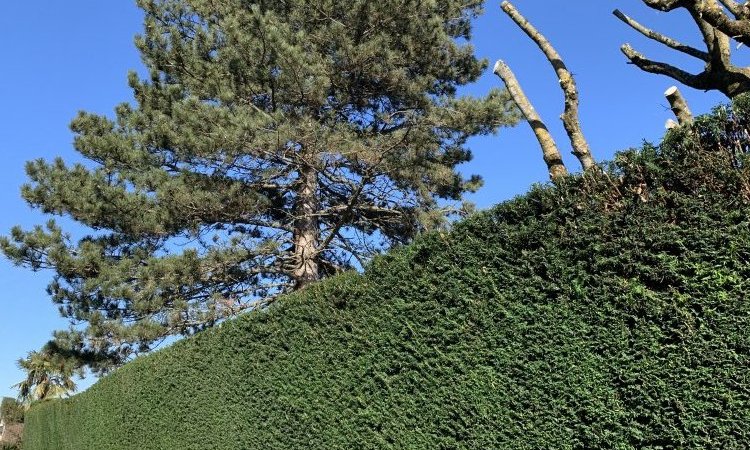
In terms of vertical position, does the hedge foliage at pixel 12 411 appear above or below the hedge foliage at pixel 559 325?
above

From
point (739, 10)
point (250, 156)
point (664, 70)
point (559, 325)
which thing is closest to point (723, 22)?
point (739, 10)

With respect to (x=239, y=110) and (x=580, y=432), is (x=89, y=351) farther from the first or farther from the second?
(x=580, y=432)

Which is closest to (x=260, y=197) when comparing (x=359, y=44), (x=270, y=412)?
(x=359, y=44)

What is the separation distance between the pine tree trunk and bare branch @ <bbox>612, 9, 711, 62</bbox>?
7.53m

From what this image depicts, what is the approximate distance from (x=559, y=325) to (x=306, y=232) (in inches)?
407

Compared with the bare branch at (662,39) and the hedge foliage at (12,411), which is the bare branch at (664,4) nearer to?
the bare branch at (662,39)

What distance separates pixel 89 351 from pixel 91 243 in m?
2.52

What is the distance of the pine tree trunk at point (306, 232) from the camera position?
43.8 ft

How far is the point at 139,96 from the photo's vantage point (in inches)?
552

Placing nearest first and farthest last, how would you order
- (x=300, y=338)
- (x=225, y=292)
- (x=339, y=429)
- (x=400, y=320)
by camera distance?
(x=400, y=320), (x=339, y=429), (x=300, y=338), (x=225, y=292)

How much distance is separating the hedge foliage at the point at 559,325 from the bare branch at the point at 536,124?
214cm

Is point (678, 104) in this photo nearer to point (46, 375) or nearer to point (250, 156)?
point (250, 156)

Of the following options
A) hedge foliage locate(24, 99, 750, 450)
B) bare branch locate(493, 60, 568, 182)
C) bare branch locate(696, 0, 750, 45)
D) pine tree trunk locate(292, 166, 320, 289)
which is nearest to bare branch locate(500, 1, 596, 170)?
bare branch locate(493, 60, 568, 182)

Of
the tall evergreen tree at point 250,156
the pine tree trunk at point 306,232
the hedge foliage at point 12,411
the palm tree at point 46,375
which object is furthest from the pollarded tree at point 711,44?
the hedge foliage at point 12,411
